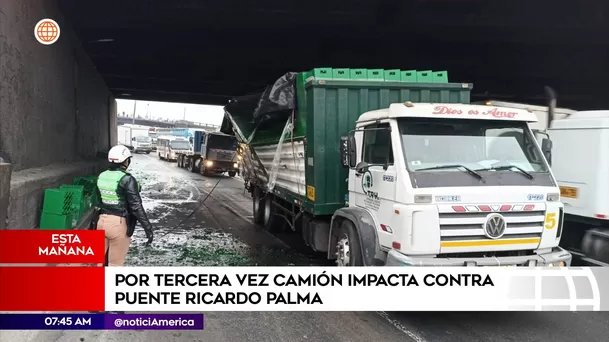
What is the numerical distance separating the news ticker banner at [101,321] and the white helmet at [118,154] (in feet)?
5.45

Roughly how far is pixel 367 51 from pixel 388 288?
45.0ft

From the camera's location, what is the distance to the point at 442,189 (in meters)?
4.72

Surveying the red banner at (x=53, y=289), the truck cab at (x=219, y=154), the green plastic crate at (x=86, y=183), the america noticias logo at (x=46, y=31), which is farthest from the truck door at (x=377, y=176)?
the truck cab at (x=219, y=154)

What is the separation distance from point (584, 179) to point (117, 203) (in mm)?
6384

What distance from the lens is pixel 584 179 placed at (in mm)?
6613

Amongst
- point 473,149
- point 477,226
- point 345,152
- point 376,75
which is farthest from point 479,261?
point 376,75

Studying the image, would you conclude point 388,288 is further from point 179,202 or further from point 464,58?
point 464,58

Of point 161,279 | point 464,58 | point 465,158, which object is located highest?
point 464,58

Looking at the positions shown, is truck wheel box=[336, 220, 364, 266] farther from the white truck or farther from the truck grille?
the white truck

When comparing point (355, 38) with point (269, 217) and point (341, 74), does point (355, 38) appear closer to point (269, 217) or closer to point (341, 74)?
point (269, 217)

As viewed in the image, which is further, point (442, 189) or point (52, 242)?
point (52, 242)

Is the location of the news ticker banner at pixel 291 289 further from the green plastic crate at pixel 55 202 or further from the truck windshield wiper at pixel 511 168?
the green plastic crate at pixel 55 202

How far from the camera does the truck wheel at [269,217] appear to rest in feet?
33.3

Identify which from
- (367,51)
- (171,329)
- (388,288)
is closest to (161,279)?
(171,329)
